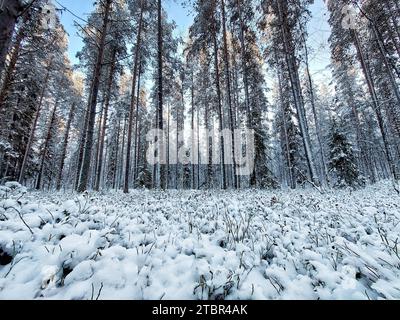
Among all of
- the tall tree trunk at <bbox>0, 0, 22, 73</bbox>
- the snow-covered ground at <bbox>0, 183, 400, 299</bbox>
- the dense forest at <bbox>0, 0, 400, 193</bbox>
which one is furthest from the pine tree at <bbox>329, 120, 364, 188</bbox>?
the tall tree trunk at <bbox>0, 0, 22, 73</bbox>

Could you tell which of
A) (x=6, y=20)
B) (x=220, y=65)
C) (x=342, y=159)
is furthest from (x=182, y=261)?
(x=342, y=159)

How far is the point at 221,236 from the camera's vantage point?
9.96ft

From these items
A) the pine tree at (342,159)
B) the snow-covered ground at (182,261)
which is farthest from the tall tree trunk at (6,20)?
the pine tree at (342,159)

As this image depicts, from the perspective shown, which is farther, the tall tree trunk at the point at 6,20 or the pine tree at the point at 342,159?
the pine tree at the point at 342,159

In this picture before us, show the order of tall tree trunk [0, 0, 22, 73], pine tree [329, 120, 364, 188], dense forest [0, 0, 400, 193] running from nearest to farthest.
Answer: tall tree trunk [0, 0, 22, 73], dense forest [0, 0, 400, 193], pine tree [329, 120, 364, 188]

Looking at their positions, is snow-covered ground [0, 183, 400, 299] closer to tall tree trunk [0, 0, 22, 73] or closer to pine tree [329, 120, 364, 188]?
tall tree trunk [0, 0, 22, 73]

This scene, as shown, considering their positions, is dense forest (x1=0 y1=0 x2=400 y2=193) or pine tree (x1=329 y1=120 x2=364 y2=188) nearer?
dense forest (x1=0 y1=0 x2=400 y2=193)

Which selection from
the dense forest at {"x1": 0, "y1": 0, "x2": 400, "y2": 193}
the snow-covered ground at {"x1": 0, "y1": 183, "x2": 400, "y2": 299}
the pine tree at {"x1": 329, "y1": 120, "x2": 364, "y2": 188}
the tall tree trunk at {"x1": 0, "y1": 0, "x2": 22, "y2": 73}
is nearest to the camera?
the snow-covered ground at {"x1": 0, "y1": 183, "x2": 400, "y2": 299}

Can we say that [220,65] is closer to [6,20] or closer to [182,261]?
[6,20]

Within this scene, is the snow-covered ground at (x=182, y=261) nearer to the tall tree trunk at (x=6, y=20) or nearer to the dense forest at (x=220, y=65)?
the tall tree trunk at (x=6, y=20)

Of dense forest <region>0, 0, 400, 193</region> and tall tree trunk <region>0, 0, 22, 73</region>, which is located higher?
dense forest <region>0, 0, 400, 193</region>

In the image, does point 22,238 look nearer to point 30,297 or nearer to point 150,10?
point 30,297
